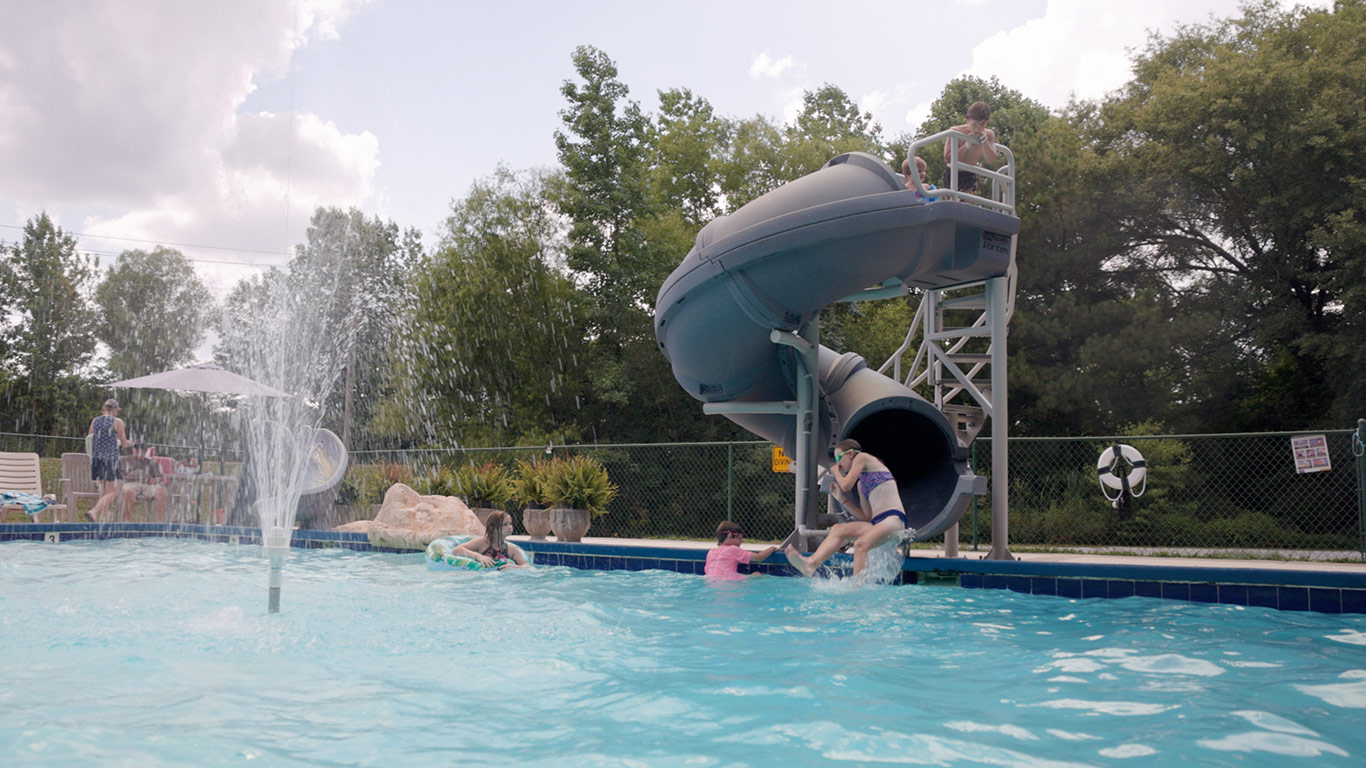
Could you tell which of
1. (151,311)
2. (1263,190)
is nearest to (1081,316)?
(1263,190)

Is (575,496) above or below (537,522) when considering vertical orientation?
above

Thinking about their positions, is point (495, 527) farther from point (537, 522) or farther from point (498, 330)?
point (498, 330)

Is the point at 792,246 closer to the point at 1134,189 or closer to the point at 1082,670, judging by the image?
the point at 1082,670

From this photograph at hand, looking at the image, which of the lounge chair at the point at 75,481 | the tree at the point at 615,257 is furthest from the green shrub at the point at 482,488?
the tree at the point at 615,257

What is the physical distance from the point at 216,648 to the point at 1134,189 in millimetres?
22294

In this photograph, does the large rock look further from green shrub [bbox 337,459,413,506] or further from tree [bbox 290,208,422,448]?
tree [bbox 290,208,422,448]

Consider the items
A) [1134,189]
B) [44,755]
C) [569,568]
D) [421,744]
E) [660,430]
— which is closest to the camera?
[44,755]

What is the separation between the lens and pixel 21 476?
561 inches

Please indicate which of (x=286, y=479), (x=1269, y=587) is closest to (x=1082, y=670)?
(x=1269, y=587)

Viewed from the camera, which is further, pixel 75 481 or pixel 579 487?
pixel 75 481

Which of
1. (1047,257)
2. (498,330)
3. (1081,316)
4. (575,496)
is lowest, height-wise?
(575,496)

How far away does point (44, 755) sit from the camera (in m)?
3.29

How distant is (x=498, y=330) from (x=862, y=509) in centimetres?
1992

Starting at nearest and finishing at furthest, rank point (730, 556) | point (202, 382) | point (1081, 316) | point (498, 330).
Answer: point (730, 556) < point (202, 382) < point (1081, 316) < point (498, 330)
